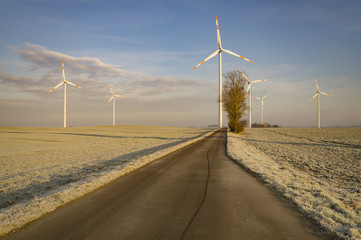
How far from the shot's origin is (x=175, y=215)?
627cm

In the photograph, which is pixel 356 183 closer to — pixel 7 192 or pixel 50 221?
pixel 50 221

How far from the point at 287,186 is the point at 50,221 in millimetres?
8677

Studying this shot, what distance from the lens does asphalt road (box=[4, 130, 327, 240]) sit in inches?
206

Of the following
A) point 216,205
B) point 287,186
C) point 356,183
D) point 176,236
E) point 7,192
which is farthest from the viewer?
point 356,183

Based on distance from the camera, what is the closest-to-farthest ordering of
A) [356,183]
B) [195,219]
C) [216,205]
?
[195,219] → [216,205] → [356,183]

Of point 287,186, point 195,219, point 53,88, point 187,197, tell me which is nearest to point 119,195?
point 187,197

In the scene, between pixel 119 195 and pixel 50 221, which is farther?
pixel 119 195

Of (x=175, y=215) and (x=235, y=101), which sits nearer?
(x=175, y=215)

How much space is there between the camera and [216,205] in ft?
23.4

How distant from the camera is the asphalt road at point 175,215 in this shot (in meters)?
5.24

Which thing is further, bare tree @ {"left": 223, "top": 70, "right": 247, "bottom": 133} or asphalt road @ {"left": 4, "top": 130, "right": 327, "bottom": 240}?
bare tree @ {"left": 223, "top": 70, "right": 247, "bottom": 133}

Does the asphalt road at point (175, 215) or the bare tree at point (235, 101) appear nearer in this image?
the asphalt road at point (175, 215)

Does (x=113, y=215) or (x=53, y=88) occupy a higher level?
(x=53, y=88)

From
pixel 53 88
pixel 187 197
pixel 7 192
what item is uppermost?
pixel 53 88
